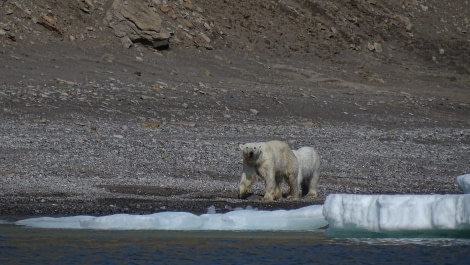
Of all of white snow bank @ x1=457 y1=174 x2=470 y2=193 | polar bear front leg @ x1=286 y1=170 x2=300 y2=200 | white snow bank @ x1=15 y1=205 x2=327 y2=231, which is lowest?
white snow bank @ x1=15 y1=205 x2=327 y2=231

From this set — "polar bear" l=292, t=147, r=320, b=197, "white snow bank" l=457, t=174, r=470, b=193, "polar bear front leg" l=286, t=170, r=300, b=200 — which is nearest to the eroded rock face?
"polar bear" l=292, t=147, r=320, b=197

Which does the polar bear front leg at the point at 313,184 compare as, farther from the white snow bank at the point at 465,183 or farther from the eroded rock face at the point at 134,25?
the eroded rock face at the point at 134,25

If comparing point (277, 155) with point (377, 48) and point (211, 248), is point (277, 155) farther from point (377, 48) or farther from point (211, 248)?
point (377, 48)

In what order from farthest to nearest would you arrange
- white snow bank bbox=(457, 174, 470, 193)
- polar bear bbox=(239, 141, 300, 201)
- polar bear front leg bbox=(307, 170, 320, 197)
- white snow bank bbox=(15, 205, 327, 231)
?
1. polar bear front leg bbox=(307, 170, 320, 197)
2. polar bear bbox=(239, 141, 300, 201)
3. white snow bank bbox=(15, 205, 327, 231)
4. white snow bank bbox=(457, 174, 470, 193)

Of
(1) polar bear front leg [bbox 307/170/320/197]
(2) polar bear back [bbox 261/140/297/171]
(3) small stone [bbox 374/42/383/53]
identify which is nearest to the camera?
(2) polar bear back [bbox 261/140/297/171]

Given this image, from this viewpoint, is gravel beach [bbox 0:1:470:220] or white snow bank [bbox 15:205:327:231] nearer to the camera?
white snow bank [bbox 15:205:327:231]

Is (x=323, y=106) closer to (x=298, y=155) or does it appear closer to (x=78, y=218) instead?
(x=298, y=155)

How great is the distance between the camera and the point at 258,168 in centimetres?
1706

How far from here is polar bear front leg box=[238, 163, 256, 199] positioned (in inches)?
669

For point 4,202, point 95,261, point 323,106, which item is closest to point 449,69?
point 323,106

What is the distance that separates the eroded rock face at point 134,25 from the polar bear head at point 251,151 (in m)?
16.8

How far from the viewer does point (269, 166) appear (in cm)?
1705

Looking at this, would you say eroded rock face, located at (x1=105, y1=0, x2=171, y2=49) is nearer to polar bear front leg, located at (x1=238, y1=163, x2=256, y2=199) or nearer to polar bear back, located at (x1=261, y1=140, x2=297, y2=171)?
polar bear back, located at (x1=261, y1=140, x2=297, y2=171)

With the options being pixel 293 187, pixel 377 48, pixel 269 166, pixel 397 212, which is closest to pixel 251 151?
pixel 269 166
